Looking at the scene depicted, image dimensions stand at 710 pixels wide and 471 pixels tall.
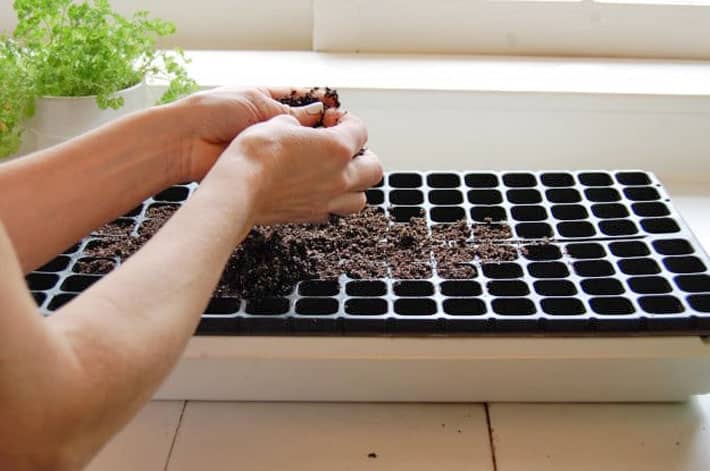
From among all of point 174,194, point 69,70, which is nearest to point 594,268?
point 174,194

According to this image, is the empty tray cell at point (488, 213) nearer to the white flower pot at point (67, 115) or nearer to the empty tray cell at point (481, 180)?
the empty tray cell at point (481, 180)

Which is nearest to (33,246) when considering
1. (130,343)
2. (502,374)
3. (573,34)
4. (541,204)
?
(130,343)

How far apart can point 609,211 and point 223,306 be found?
45 centimetres

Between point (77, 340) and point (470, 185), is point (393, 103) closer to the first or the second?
point (470, 185)

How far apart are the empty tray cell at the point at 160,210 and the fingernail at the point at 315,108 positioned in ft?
0.66

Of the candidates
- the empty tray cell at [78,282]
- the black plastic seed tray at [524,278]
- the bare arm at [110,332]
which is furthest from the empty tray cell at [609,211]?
the empty tray cell at [78,282]

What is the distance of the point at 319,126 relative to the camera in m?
0.92

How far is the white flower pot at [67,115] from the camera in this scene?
1049 millimetres

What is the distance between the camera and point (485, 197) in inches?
39.4

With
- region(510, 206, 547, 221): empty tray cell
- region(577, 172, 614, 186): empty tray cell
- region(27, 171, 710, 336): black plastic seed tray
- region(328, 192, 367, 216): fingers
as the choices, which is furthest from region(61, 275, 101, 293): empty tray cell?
region(577, 172, 614, 186): empty tray cell

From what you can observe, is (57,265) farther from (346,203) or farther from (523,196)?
(523,196)

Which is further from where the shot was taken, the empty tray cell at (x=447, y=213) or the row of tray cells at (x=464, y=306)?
the empty tray cell at (x=447, y=213)

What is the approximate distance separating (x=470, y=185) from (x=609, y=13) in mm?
454

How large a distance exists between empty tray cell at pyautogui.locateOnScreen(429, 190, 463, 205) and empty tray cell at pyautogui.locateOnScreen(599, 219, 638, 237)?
0.16 meters
